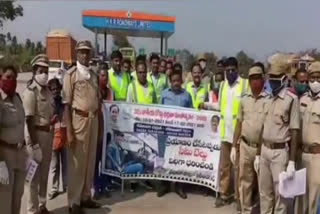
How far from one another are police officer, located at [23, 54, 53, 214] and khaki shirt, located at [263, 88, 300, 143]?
8.63ft

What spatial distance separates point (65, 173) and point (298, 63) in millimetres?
5002

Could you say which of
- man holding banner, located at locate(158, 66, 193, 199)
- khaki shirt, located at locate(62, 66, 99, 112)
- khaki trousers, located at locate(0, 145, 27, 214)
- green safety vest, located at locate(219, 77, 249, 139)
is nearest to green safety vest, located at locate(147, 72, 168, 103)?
man holding banner, located at locate(158, 66, 193, 199)

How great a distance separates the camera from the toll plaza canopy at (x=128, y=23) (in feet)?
47.8

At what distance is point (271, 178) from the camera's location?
19.1 feet

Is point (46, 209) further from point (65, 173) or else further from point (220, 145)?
point (220, 145)

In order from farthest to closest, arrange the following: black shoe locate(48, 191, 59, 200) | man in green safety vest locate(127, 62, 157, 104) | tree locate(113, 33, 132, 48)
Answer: tree locate(113, 33, 132, 48) → man in green safety vest locate(127, 62, 157, 104) → black shoe locate(48, 191, 59, 200)

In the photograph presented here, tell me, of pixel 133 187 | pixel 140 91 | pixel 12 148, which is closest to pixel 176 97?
pixel 140 91

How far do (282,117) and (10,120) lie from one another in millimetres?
2787

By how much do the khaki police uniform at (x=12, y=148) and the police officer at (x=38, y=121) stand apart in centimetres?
75

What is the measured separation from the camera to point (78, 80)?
671 centimetres

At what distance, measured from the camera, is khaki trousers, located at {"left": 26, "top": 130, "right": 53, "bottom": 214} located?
20.9ft

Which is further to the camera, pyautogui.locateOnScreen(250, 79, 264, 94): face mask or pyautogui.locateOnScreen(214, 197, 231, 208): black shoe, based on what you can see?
pyautogui.locateOnScreen(214, 197, 231, 208): black shoe

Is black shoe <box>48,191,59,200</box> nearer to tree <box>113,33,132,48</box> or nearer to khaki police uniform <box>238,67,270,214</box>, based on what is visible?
khaki police uniform <box>238,67,270,214</box>

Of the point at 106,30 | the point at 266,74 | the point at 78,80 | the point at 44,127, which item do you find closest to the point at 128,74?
the point at 78,80
